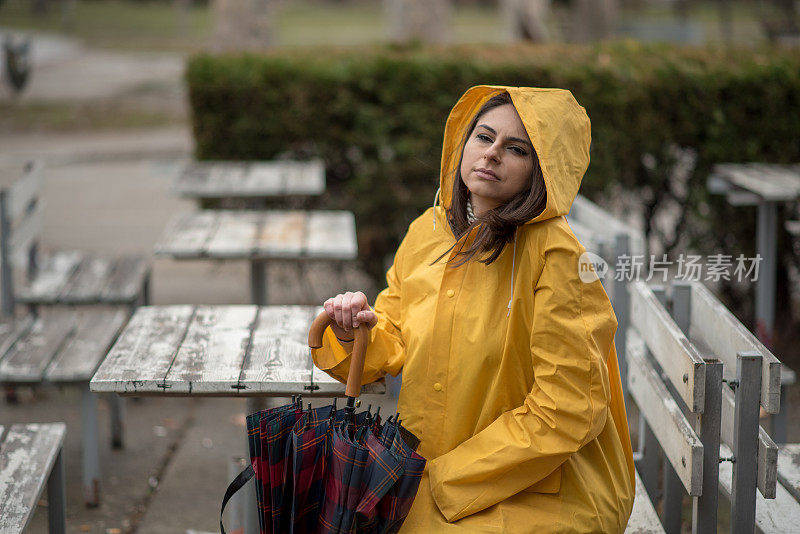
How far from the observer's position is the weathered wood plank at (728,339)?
2.14m

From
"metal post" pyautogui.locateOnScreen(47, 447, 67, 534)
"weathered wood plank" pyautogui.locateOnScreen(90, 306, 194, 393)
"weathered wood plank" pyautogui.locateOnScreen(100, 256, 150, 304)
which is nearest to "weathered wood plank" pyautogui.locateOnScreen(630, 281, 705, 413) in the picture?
"weathered wood plank" pyautogui.locateOnScreen(90, 306, 194, 393)

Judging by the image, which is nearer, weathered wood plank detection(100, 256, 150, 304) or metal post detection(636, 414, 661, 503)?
metal post detection(636, 414, 661, 503)

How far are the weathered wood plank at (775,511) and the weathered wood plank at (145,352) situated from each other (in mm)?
1565

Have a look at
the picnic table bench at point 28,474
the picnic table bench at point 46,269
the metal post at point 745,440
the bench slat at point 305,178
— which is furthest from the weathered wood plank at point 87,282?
the metal post at point 745,440

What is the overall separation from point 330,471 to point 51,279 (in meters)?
3.19

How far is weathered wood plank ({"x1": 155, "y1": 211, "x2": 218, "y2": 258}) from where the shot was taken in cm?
391

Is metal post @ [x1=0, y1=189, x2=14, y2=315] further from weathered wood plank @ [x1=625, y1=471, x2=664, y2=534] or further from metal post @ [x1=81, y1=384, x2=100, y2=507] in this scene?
weathered wood plank @ [x1=625, y1=471, x2=664, y2=534]

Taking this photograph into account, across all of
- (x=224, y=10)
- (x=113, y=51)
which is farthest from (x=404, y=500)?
(x=113, y=51)

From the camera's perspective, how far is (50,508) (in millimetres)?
2906

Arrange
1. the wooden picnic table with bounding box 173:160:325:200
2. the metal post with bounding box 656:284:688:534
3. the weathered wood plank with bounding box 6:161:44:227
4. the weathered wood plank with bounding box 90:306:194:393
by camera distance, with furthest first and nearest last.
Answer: the wooden picnic table with bounding box 173:160:325:200 → the weathered wood plank with bounding box 6:161:44:227 → the metal post with bounding box 656:284:688:534 → the weathered wood plank with bounding box 90:306:194:393

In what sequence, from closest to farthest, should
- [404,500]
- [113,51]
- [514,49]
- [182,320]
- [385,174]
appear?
[404,500], [182,320], [385,174], [514,49], [113,51]

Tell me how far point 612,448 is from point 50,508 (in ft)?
5.89

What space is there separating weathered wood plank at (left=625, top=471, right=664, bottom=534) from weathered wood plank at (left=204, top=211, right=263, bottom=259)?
2001 mm

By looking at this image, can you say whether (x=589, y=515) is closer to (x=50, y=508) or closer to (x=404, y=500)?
(x=404, y=500)
